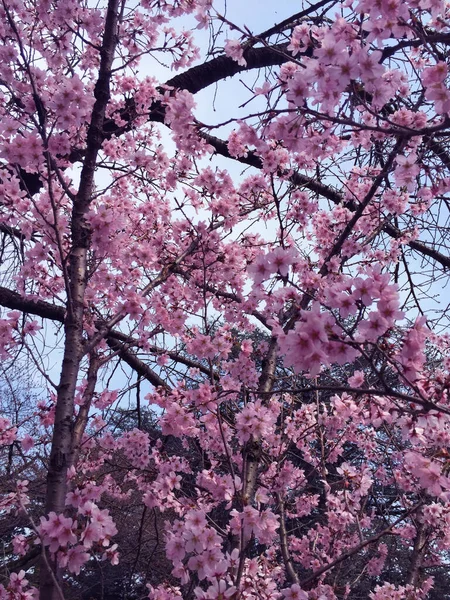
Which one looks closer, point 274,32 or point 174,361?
point 274,32

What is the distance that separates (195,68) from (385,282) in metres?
5.07

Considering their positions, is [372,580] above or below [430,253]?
below

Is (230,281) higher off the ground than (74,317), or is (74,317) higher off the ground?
(230,281)

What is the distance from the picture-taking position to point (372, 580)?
1120 centimetres

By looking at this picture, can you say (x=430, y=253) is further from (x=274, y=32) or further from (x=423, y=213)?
(x=274, y=32)

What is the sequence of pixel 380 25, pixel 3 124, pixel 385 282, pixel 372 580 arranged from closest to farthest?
pixel 385 282
pixel 380 25
pixel 3 124
pixel 372 580

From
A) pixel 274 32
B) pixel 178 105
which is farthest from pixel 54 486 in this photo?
pixel 274 32

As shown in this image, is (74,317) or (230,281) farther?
(230,281)

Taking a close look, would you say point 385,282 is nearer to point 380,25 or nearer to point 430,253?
point 380,25

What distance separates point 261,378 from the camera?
11.7ft

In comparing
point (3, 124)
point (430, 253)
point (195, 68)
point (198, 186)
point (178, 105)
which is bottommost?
point (3, 124)

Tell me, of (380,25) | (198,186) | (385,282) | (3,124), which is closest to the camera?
(385,282)

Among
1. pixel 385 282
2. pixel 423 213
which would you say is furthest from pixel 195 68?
pixel 385 282

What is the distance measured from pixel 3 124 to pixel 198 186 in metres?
1.74
